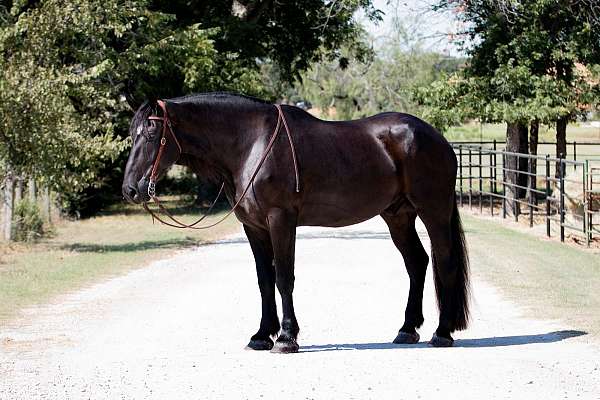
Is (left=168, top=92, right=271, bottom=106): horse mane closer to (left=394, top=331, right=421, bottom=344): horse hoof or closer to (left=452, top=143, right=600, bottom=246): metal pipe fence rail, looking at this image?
(left=394, top=331, right=421, bottom=344): horse hoof

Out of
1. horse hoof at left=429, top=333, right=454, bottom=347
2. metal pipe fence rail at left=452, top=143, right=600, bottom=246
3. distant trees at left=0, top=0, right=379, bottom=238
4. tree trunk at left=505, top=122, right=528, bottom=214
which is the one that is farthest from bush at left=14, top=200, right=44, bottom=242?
horse hoof at left=429, top=333, right=454, bottom=347

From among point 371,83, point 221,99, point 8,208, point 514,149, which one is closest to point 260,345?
point 221,99

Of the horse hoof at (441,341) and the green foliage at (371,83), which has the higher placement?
the green foliage at (371,83)

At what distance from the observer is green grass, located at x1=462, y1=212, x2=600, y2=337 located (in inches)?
459

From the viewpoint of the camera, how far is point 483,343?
31.1ft

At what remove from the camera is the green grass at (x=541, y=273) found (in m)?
11.7

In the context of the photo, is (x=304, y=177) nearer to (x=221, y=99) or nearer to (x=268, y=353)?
(x=221, y=99)

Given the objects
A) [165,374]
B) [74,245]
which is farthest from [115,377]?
[74,245]

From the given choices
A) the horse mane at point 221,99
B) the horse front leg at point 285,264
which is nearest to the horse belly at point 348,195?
the horse front leg at point 285,264

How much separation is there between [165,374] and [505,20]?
22.1 m

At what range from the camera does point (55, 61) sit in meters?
20.2

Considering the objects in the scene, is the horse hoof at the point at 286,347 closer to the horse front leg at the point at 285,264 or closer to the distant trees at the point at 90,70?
the horse front leg at the point at 285,264

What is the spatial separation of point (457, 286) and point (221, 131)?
2552 mm

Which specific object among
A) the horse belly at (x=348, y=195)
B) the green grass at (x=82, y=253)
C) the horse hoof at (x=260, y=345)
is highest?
the horse belly at (x=348, y=195)
